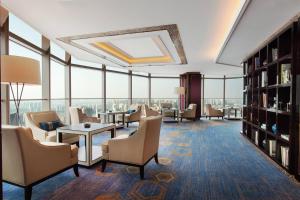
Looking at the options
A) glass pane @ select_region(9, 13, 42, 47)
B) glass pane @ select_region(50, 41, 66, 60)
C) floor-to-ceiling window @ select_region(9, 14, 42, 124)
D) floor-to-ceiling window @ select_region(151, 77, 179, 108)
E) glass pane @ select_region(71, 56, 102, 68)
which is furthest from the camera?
floor-to-ceiling window @ select_region(151, 77, 179, 108)

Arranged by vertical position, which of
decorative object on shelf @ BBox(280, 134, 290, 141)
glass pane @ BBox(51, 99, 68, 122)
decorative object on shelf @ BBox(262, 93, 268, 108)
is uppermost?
decorative object on shelf @ BBox(262, 93, 268, 108)

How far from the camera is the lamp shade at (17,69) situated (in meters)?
2.53

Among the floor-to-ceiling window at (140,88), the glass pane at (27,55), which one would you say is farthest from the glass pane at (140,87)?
the glass pane at (27,55)

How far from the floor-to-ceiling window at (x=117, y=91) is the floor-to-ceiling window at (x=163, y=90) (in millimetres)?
1895

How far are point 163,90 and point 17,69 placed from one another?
9.01 m

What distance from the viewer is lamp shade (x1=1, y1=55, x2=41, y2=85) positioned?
253cm

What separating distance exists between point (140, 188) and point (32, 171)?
1.30 meters

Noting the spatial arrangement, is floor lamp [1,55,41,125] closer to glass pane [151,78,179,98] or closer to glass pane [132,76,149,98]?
glass pane [132,76,149,98]

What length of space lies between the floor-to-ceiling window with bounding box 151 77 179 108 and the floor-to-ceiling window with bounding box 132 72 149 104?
39cm

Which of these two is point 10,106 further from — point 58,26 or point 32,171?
point 32,171

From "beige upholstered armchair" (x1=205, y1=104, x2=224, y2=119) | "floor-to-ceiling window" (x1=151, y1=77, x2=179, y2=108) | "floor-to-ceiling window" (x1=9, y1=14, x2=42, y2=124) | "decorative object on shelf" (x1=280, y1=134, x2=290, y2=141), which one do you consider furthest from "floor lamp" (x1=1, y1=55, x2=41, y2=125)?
"beige upholstered armchair" (x1=205, y1=104, x2=224, y2=119)

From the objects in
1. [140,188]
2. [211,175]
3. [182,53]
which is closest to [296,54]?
[211,175]

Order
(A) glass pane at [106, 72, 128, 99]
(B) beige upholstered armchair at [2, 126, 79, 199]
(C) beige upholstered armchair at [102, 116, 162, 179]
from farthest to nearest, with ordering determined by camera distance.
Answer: (A) glass pane at [106, 72, 128, 99]
(C) beige upholstered armchair at [102, 116, 162, 179]
(B) beige upholstered armchair at [2, 126, 79, 199]

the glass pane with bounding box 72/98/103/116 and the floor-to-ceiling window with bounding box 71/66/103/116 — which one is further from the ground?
the floor-to-ceiling window with bounding box 71/66/103/116
